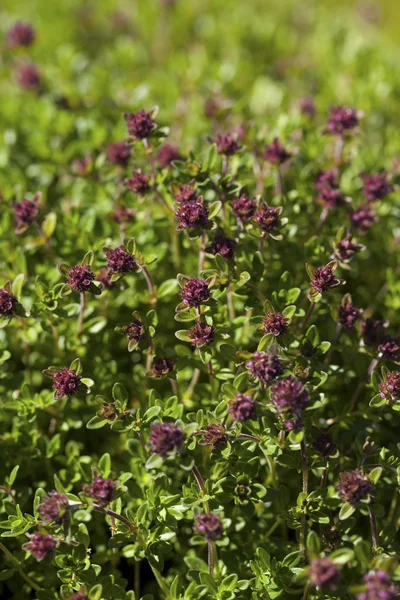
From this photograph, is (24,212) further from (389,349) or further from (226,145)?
(389,349)

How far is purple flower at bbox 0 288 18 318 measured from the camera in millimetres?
1994

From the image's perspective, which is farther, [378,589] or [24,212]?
[24,212]

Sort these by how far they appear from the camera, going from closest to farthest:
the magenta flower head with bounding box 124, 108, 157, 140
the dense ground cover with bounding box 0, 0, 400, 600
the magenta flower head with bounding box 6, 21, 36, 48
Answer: the dense ground cover with bounding box 0, 0, 400, 600, the magenta flower head with bounding box 124, 108, 157, 140, the magenta flower head with bounding box 6, 21, 36, 48

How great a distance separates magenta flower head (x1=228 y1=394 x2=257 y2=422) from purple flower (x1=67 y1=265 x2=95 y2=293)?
2.08ft

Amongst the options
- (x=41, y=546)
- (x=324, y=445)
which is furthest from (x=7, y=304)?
(x=324, y=445)

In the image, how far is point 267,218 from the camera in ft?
6.72

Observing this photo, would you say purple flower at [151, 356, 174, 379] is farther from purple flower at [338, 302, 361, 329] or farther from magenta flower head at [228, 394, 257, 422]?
purple flower at [338, 302, 361, 329]

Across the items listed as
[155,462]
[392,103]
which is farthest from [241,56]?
[155,462]

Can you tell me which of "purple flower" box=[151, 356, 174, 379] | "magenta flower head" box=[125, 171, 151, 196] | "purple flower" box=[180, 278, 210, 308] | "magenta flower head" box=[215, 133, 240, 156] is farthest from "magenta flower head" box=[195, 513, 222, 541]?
"magenta flower head" box=[215, 133, 240, 156]

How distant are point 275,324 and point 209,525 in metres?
0.64

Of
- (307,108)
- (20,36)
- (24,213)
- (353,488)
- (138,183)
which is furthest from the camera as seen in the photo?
(20,36)

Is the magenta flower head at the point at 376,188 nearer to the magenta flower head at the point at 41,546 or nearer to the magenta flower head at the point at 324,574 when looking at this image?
the magenta flower head at the point at 324,574

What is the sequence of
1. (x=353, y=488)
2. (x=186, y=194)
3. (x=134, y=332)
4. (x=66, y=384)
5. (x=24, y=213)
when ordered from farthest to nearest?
(x=24, y=213), (x=186, y=194), (x=134, y=332), (x=66, y=384), (x=353, y=488)

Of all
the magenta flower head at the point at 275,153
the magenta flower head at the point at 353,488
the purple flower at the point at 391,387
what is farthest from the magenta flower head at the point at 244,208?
the magenta flower head at the point at 353,488
